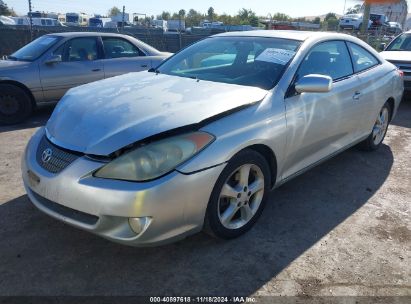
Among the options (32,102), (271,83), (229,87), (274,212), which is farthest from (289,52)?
(32,102)

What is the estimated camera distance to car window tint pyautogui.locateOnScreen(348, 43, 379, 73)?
4.36 m

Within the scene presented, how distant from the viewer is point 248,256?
9.20 feet

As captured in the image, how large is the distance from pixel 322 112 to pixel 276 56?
0.66 metres

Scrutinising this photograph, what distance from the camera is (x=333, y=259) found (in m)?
2.84

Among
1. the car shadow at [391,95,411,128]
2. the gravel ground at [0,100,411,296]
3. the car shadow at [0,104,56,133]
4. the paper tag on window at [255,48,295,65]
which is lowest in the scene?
the car shadow at [0,104,56,133]

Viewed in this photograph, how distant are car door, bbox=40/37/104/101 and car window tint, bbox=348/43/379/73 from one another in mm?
4302

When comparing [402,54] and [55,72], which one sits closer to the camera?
[55,72]

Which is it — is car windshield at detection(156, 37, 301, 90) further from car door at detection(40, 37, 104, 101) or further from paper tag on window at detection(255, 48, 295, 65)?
car door at detection(40, 37, 104, 101)

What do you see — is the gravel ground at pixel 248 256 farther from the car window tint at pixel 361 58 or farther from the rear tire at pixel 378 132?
the car window tint at pixel 361 58

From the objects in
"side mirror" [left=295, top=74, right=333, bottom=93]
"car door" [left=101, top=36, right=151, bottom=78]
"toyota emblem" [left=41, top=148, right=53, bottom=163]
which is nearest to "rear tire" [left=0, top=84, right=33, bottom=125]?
"car door" [left=101, top=36, right=151, bottom=78]

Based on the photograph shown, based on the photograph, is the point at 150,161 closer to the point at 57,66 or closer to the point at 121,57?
the point at 57,66

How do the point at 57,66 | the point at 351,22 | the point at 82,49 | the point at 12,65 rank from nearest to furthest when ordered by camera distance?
1. the point at 12,65
2. the point at 57,66
3. the point at 82,49
4. the point at 351,22

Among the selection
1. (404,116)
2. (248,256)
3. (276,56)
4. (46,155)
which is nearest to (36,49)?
(46,155)

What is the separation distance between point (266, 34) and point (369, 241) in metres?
Answer: 2.22
